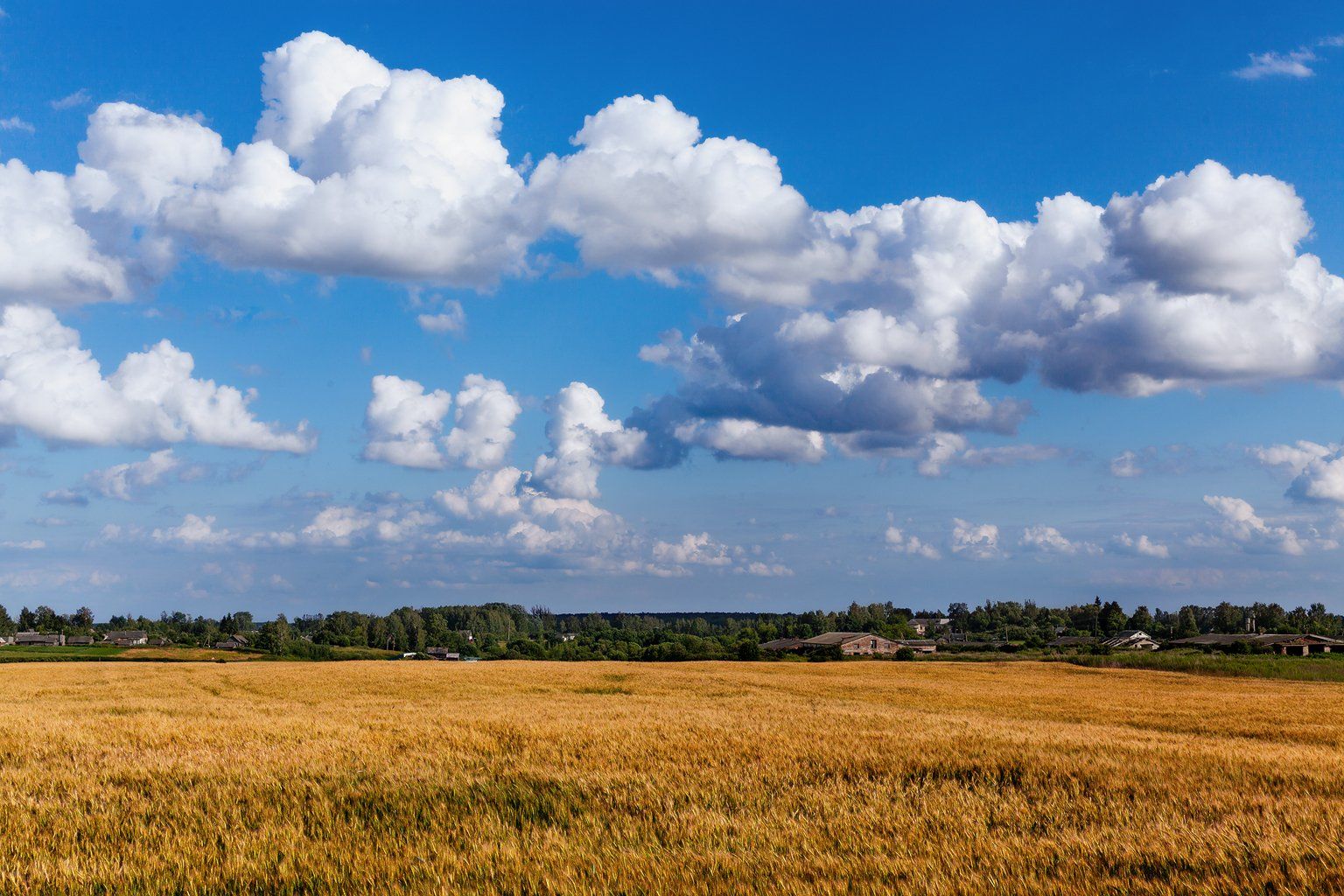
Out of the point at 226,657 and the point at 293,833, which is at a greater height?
the point at 293,833

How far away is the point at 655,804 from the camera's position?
12031mm

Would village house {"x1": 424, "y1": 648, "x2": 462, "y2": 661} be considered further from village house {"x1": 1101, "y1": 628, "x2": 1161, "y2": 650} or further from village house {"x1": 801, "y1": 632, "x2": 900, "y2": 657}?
village house {"x1": 1101, "y1": 628, "x2": 1161, "y2": 650}

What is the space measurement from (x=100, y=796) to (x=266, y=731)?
6193 millimetres

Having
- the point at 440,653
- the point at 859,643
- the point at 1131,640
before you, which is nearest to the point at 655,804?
the point at 859,643

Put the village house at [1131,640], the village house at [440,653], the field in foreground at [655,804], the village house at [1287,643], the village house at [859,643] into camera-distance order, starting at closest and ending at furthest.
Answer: the field in foreground at [655,804] → the village house at [1287,643] → the village house at [859,643] → the village house at [1131,640] → the village house at [440,653]

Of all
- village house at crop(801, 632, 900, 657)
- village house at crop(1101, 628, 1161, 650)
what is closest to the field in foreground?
village house at crop(801, 632, 900, 657)

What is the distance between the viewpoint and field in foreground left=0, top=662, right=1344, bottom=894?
29.0ft

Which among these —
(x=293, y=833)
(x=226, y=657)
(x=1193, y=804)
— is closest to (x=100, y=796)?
(x=293, y=833)

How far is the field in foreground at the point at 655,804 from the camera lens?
8828mm

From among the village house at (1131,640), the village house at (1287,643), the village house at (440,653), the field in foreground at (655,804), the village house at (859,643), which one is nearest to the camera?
the field in foreground at (655,804)

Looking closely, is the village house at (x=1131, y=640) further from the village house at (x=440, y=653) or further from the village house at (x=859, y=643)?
the village house at (x=440, y=653)

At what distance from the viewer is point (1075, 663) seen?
86.2 meters

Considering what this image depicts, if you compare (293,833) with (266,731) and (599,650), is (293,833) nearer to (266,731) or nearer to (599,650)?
(266,731)

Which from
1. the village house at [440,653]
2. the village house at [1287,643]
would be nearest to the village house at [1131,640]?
the village house at [1287,643]
